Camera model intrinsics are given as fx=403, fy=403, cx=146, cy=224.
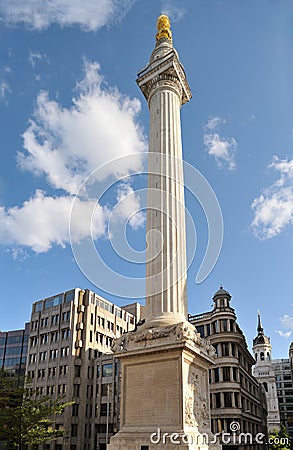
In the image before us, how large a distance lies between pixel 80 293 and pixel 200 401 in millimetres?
58758

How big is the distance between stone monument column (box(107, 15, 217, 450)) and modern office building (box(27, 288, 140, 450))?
5151 cm

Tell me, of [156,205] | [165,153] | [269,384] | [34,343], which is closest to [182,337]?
[156,205]

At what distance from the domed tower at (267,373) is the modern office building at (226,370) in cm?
5532

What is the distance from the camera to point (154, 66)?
104 feet

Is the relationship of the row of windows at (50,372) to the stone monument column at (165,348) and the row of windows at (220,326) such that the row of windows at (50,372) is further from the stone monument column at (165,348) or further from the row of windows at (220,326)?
the stone monument column at (165,348)

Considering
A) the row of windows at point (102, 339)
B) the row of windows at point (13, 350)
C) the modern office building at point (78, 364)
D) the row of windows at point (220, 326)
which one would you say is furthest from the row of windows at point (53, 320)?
the row of windows at point (220, 326)

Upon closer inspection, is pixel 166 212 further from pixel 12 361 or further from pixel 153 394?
pixel 12 361

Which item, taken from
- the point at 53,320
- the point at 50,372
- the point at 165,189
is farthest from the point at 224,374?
the point at 165,189

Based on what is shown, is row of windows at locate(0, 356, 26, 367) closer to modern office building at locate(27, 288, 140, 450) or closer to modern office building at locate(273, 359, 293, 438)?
modern office building at locate(27, 288, 140, 450)

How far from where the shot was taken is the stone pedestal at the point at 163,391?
760 inches

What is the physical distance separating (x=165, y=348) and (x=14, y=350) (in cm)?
7784

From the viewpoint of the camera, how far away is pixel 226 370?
56344 mm

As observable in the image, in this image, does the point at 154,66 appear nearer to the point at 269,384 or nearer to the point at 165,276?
the point at 165,276

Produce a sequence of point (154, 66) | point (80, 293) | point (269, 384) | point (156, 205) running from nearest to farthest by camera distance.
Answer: point (156, 205) < point (154, 66) < point (80, 293) < point (269, 384)
